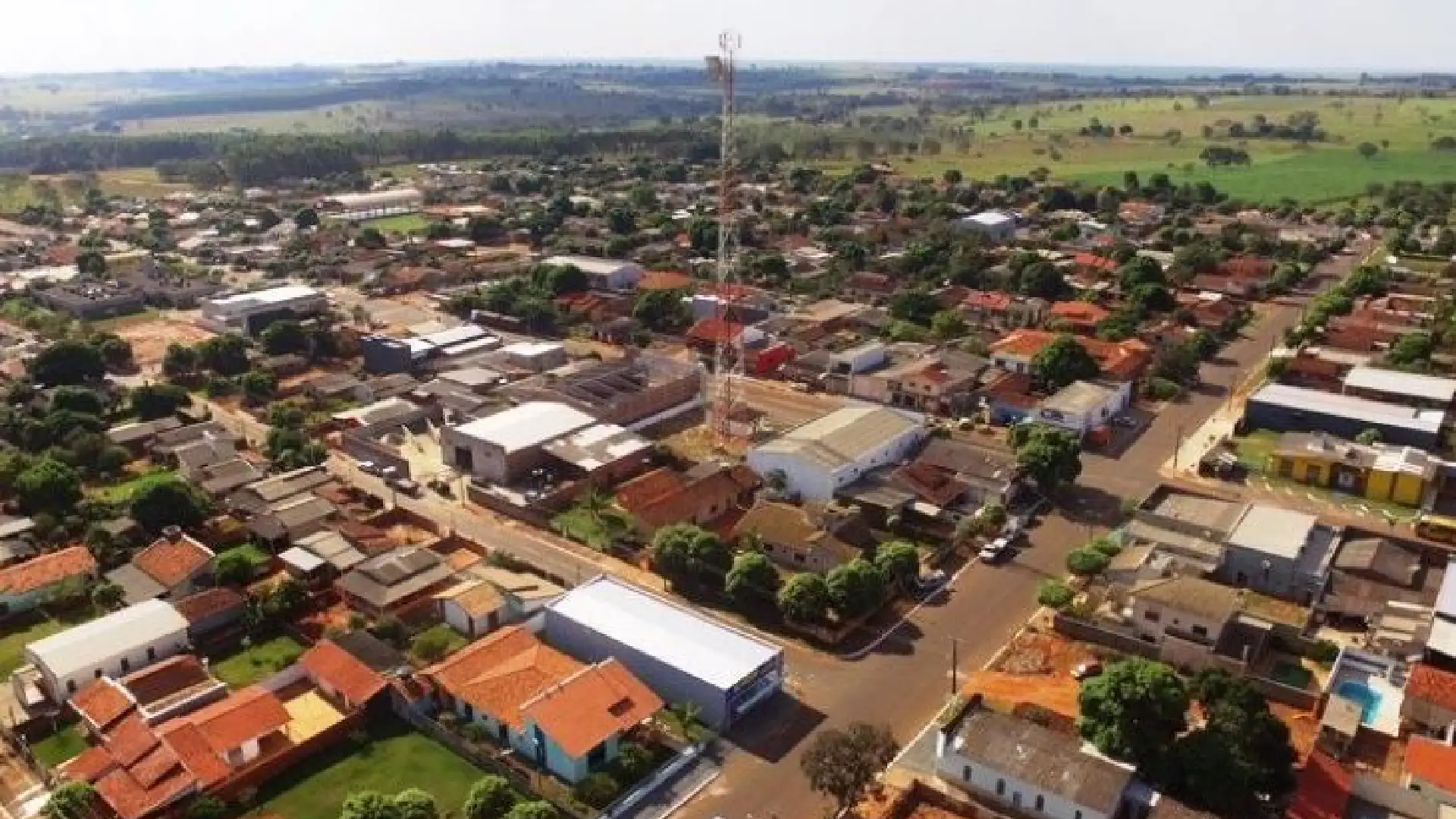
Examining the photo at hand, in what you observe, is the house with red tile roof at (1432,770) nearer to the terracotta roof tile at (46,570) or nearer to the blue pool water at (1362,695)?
the blue pool water at (1362,695)

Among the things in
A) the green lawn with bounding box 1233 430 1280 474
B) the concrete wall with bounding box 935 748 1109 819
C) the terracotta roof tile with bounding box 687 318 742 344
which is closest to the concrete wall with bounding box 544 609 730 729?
the concrete wall with bounding box 935 748 1109 819

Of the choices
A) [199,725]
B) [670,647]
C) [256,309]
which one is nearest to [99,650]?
[199,725]

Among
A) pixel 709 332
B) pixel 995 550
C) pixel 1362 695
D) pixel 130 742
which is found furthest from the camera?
pixel 709 332

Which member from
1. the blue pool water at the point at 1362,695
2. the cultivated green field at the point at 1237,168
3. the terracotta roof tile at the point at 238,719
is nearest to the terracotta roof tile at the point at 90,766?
the terracotta roof tile at the point at 238,719

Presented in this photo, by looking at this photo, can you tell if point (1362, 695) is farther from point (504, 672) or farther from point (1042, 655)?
point (504, 672)

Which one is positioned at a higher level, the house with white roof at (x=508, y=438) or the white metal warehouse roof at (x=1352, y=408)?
the white metal warehouse roof at (x=1352, y=408)

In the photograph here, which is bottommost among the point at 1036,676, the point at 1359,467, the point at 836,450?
the point at 1036,676

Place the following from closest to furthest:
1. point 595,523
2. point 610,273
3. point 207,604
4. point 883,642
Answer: point 883,642 < point 207,604 < point 595,523 < point 610,273

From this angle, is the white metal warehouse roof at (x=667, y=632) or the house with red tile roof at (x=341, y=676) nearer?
the house with red tile roof at (x=341, y=676)
